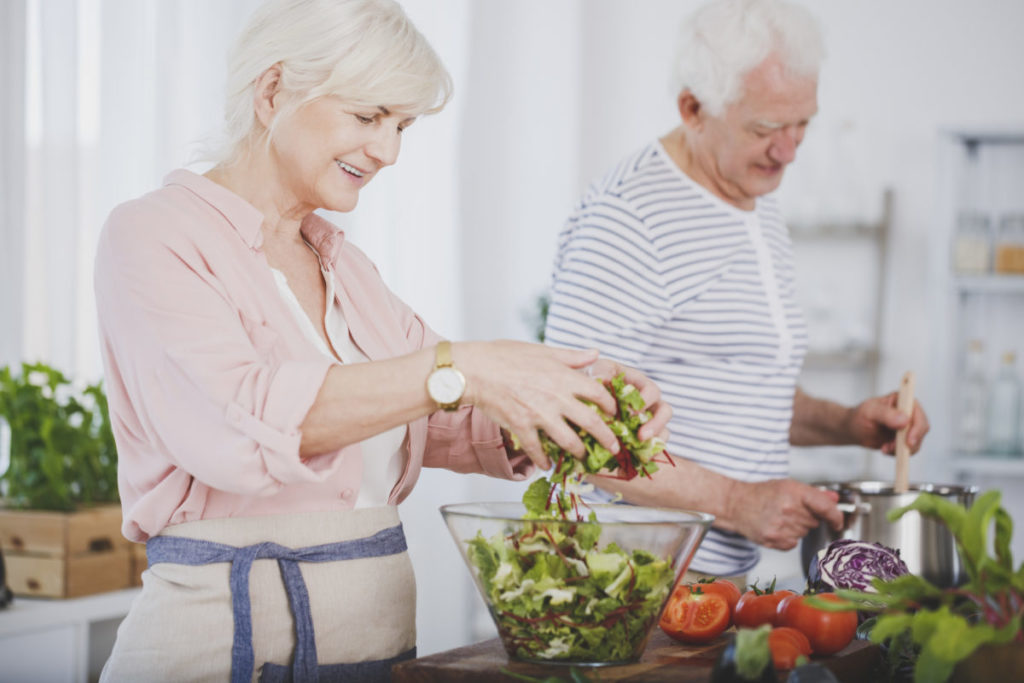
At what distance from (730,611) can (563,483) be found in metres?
0.25

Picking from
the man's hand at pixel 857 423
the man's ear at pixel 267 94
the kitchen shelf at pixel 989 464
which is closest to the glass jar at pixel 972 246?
the kitchen shelf at pixel 989 464

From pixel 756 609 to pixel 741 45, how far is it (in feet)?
3.21

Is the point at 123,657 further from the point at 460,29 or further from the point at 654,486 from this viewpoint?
the point at 460,29

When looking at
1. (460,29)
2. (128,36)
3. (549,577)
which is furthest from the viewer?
(460,29)

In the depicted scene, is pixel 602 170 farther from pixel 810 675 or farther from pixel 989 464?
pixel 810 675

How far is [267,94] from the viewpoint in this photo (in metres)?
1.35

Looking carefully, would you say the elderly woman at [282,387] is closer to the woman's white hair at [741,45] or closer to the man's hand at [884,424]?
the woman's white hair at [741,45]

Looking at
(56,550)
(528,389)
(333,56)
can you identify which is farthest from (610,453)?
(56,550)

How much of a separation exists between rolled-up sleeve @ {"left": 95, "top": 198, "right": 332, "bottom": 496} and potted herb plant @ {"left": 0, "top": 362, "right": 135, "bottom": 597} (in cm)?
123

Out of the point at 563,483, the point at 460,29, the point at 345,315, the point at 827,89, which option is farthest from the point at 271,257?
the point at 827,89

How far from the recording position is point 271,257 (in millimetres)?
1415

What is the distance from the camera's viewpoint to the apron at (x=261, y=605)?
4.09ft

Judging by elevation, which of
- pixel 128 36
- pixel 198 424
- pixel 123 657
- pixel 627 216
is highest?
pixel 128 36

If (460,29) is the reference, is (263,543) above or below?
below
